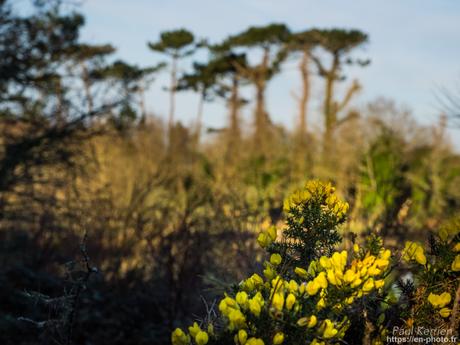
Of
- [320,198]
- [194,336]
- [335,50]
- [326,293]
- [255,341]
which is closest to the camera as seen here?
[255,341]

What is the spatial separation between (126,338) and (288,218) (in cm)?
383

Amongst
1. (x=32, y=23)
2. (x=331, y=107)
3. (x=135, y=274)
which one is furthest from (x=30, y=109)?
(x=331, y=107)

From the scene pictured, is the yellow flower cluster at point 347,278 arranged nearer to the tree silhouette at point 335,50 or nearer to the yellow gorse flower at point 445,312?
the yellow gorse flower at point 445,312

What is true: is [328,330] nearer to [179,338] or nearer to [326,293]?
[326,293]

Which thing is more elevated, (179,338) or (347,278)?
(347,278)

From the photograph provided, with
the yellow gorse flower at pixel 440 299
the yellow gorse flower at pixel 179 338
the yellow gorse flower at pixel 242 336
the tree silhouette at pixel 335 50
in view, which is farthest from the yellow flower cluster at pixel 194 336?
the tree silhouette at pixel 335 50

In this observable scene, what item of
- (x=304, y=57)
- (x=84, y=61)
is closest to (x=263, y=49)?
(x=304, y=57)

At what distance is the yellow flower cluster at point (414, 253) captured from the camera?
231cm

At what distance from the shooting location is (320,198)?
2.51 metres

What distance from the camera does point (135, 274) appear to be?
21.7 feet

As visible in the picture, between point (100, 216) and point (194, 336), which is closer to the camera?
point (194, 336)

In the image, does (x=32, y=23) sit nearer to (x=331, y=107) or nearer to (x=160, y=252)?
(x=160, y=252)

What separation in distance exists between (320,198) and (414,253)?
0.43 meters

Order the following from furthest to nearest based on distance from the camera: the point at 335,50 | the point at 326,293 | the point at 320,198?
the point at 335,50 < the point at 320,198 < the point at 326,293
